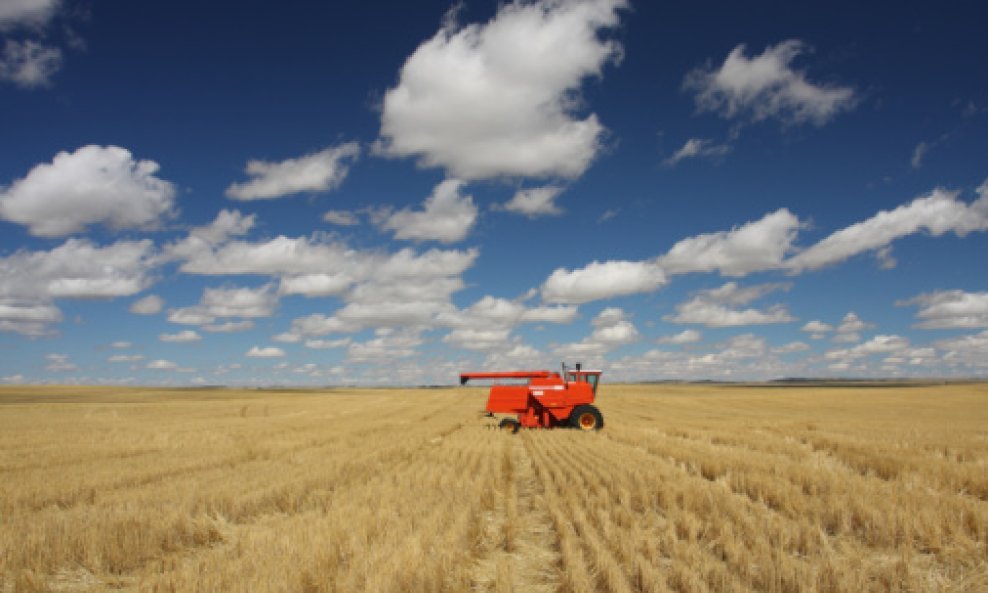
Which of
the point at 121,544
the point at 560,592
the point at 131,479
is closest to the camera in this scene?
the point at 560,592

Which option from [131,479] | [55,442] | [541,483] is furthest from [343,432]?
[541,483]

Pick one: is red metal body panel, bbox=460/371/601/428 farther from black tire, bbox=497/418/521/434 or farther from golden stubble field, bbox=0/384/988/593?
golden stubble field, bbox=0/384/988/593

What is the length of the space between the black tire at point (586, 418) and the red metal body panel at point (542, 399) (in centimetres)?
58

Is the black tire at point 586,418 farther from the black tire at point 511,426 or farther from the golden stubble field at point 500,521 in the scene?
the golden stubble field at point 500,521

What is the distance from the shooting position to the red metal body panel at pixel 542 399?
2609 centimetres

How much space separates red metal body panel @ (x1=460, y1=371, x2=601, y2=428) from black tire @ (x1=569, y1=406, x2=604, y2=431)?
0.58m

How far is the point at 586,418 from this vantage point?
2553cm

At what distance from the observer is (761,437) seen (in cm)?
1889

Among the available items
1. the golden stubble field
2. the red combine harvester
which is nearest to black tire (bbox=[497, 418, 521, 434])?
the red combine harvester

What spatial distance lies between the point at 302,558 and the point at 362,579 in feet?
2.83

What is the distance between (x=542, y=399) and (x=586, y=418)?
201 cm

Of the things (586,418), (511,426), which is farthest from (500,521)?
(586,418)

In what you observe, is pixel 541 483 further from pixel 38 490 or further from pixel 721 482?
pixel 38 490

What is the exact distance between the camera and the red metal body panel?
26.1 meters
